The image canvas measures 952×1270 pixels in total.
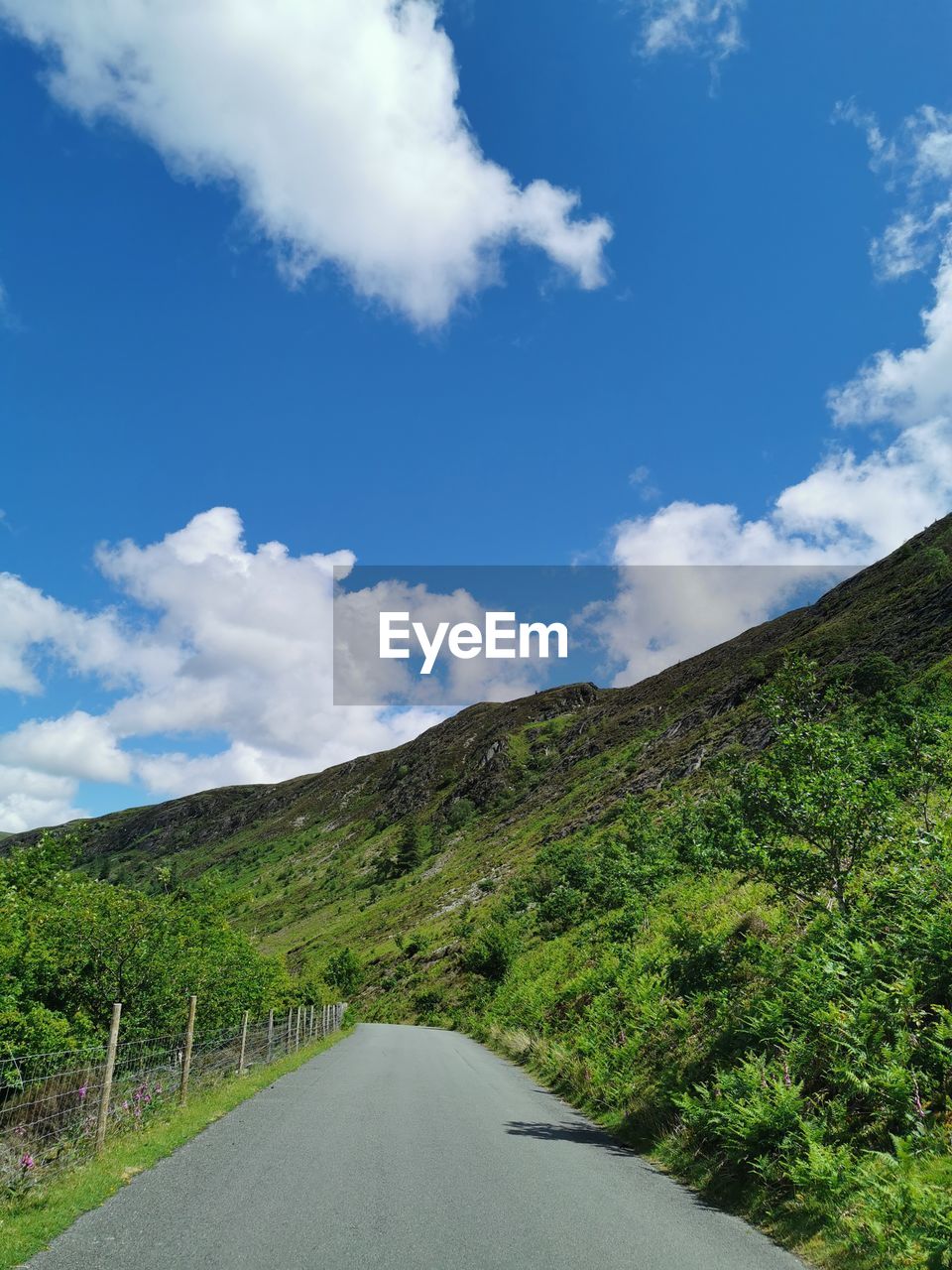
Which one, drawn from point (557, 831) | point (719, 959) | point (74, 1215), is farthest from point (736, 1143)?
point (557, 831)

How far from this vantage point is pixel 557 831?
7650 cm

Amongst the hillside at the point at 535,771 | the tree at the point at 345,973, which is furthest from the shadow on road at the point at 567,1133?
the tree at the point at 345,973

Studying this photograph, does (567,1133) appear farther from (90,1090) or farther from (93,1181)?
(90,1090)

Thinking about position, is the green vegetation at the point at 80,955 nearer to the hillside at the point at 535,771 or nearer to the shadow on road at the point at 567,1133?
the hillside at the point at 535,771

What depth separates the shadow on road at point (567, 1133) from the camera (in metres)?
10.5

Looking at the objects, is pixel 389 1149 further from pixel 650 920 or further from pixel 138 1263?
pixel 650 920

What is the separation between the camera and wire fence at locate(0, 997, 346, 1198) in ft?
26.1

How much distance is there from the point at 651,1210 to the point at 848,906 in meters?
5.49

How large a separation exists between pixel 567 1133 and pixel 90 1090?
776 cm

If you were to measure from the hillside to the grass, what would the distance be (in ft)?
44.4

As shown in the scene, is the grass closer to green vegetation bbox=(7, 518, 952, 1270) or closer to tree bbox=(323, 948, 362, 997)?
green vegetation bbox=(7, 518, 952, 1270)

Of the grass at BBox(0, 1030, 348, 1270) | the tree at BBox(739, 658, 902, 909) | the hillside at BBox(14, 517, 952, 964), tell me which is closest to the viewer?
the grass at BBox(0, 1030, 348, 1270)

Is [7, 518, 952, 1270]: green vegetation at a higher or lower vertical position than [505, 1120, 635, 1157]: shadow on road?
higher

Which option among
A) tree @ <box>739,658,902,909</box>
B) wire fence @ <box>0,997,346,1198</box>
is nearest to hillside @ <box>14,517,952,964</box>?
wire fence @ <box>0,997,346,1198</box>
